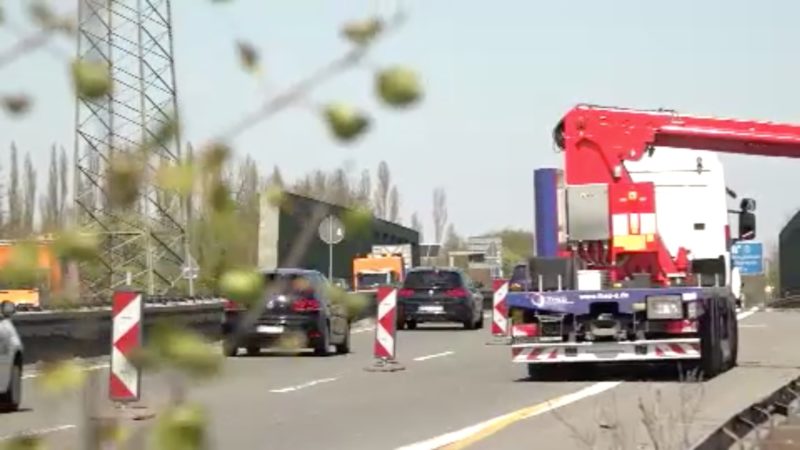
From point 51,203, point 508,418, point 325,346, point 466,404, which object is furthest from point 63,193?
point 325,346

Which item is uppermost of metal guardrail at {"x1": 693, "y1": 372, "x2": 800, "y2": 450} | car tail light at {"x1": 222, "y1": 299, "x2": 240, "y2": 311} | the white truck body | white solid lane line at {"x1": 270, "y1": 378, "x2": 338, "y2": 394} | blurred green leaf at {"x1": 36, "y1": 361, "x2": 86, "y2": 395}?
the white truck body

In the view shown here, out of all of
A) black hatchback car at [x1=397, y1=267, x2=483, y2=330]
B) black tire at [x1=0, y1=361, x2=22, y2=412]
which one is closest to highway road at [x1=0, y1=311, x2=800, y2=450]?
black tire at [x1=0, y1=361, x2=22, y2=412]

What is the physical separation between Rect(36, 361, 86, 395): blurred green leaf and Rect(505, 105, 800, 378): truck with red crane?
16.1 meters

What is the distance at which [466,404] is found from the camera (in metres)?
16.2

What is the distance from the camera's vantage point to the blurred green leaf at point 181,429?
6.66ft

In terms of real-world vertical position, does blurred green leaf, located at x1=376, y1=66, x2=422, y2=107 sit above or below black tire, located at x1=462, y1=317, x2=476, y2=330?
above

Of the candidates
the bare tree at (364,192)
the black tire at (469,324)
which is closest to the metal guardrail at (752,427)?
the bare tree at (364,192)

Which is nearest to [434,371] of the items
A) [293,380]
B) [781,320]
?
[293,380]

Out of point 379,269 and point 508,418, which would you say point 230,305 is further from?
point 379,269

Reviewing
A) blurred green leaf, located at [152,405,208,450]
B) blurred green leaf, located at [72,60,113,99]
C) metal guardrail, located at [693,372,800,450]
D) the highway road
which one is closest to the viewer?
blurred green leaf, located at [152,405,208,450]

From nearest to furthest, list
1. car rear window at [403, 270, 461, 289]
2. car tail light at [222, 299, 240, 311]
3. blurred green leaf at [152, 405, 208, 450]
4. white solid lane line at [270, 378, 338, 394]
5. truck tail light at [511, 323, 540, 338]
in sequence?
blurred green leaf at [152, 405, 208, 450] < car tail light at [222, 299, 240, 311] < white solid lane line at [270, 378, 338, 394] < truck tail light at [511, 323, 540, 338] < car rear window at [403, 270, 461, 289]

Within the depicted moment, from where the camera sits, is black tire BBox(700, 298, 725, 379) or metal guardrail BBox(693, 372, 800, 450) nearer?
metal guardrail BBox(693, 372, 800, 450)

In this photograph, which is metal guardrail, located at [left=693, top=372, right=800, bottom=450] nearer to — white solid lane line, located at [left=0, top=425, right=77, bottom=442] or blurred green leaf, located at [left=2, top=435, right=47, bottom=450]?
white solid lane line, located at [left=0, top=425, right=77, bottom=442]

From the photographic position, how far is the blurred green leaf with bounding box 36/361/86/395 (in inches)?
85.6
